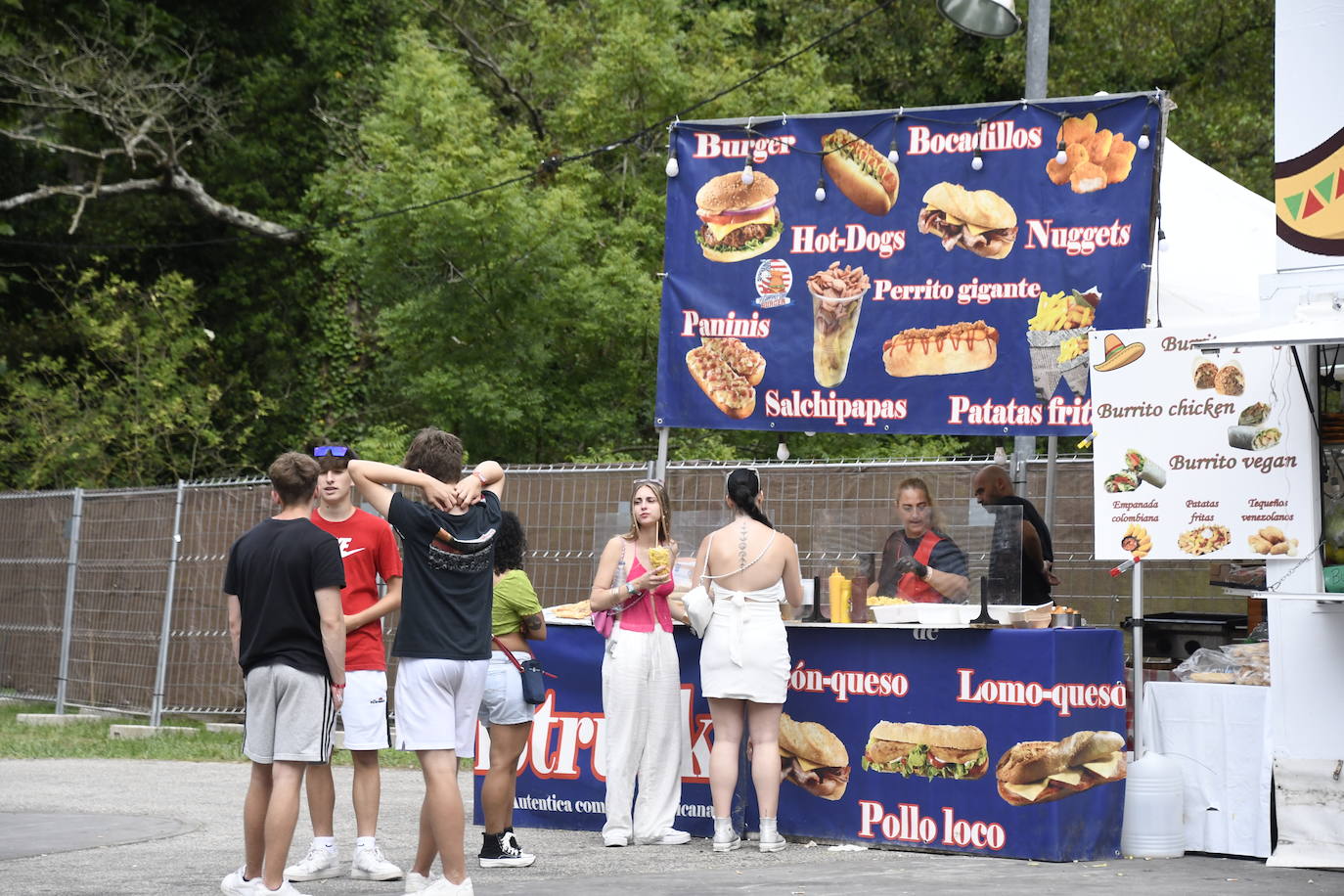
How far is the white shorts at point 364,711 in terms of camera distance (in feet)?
23.6

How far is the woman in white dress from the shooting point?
8109mm

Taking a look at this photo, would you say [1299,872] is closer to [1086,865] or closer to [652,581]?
[1086,865]

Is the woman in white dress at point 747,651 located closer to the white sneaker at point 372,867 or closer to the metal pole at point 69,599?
the white sneaker at point 372,867

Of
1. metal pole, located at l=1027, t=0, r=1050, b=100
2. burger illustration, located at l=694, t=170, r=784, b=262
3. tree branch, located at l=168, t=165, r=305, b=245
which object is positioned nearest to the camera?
burger illustration, located at l=694, t=170, r=784, b=262

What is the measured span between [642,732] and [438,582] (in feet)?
7.76

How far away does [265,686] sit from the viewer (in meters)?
6.43

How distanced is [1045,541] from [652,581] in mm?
2474

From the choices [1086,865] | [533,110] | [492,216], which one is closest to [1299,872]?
[1086,865]

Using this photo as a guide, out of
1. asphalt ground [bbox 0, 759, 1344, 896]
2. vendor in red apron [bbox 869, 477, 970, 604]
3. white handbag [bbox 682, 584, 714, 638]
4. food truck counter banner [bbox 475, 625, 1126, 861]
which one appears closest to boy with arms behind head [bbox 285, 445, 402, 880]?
asphalt ground [bbox 0, 759, 1344, 896]

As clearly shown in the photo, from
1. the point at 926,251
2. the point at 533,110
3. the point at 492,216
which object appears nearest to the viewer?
the point at 926,251

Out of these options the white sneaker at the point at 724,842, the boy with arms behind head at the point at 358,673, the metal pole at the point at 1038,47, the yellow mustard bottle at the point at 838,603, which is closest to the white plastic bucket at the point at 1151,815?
the yellow mustard bottle at the point at 838,603

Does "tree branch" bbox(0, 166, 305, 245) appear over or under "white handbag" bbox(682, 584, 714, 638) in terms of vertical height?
over

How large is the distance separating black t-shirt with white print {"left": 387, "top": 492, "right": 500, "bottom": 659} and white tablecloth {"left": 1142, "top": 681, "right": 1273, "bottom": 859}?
3.88m

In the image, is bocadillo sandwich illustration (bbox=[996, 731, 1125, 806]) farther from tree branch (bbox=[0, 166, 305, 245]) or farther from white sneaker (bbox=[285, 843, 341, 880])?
tree branch (bbox=[0, 166, 305, 245])
